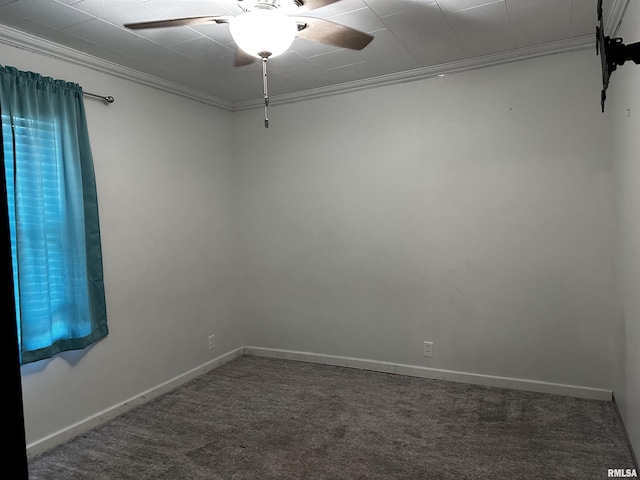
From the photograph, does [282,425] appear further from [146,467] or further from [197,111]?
[197,111]

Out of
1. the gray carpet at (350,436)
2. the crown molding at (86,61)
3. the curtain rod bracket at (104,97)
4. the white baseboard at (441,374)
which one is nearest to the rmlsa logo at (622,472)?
the gray carpet at (350,436)

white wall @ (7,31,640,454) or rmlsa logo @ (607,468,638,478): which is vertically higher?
white wall @ (7,31,640,454)

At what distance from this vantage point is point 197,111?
12.9 ft

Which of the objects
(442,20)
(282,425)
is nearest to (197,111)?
(442,20)

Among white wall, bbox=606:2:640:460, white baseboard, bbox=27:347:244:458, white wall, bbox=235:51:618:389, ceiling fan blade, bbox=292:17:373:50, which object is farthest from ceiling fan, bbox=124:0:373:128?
white baseboard, bbox=27:347:244:458

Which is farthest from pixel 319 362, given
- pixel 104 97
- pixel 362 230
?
pixel 104 97

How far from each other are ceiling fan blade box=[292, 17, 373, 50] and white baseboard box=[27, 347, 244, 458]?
8.96 feet

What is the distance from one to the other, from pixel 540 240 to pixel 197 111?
3.00 m

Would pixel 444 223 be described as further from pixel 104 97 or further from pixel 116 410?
pixel 116 410

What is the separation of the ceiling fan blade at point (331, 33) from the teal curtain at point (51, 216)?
169 centimetres

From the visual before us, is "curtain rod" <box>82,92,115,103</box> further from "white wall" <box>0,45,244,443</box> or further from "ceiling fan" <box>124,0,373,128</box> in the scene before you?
"ceiling fan" <box>124,0,373,128</box>

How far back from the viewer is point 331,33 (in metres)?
2.03

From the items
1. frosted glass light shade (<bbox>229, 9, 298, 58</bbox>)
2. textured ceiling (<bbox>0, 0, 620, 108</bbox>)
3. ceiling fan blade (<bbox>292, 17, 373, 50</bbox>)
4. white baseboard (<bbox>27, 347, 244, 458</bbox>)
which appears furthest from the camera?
white baseboard (<bbox>27, 347, 244, 458</bbox>)

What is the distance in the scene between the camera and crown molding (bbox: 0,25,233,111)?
8.25 ft
